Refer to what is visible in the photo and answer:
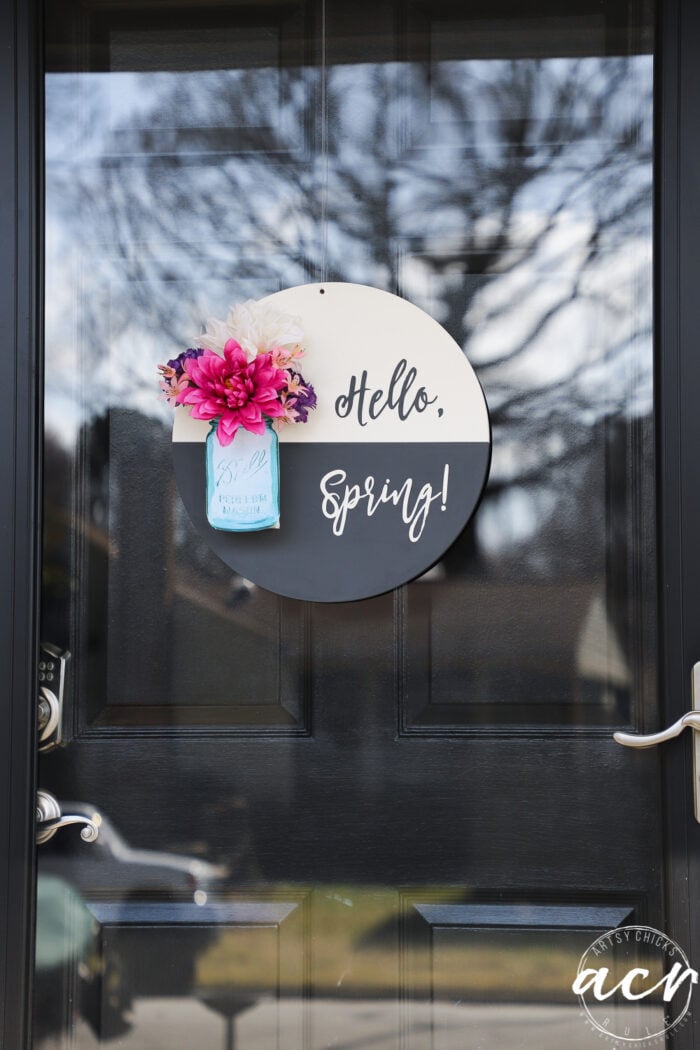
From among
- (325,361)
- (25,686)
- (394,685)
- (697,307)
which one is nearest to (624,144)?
(697,307)

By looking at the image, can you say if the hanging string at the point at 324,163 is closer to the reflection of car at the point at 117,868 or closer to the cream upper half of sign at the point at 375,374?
the cream upper half of sign at the point at 375,374

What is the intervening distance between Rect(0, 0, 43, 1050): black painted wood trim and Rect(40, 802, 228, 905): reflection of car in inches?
2.2

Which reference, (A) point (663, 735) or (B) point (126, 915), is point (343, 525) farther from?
(B) point (126, 915)

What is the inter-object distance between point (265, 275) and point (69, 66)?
1.55 feet

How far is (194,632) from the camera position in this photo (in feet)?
4.26

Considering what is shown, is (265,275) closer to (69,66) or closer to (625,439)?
(69,66)

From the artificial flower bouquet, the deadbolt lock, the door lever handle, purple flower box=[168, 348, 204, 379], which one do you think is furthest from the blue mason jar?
the door lever handle

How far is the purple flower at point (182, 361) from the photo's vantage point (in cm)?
122

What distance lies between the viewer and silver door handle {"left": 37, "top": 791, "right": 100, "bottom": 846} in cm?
128

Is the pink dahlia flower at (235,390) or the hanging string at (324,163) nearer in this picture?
the pink dahlia flower at (235,390)

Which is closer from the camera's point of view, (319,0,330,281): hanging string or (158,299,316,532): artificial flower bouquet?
(158,299,316,532): artificial flower bouquet

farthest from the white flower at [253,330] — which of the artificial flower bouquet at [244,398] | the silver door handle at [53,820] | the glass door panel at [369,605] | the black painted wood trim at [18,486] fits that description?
the silver door handle at [53,820]

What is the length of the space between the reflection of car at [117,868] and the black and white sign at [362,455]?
47 cm

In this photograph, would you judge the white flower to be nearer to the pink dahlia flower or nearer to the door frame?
the pink dahlia flower
